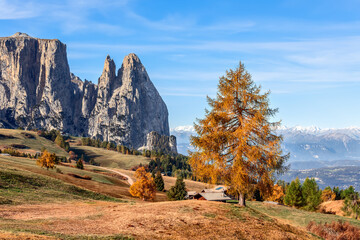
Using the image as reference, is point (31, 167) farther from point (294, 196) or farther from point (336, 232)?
point (294, 196)

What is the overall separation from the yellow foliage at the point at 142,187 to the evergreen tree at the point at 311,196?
4422 cm

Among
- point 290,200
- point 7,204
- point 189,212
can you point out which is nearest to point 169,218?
point 189,212

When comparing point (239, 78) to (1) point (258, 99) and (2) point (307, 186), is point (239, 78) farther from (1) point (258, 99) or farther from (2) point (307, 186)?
(2) point (307, 186)

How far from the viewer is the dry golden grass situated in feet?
62.3

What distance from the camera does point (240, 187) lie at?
27562 millimetres

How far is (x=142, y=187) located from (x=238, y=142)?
48401 millimetres

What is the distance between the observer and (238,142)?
2808cm

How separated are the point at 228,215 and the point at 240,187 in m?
4.23

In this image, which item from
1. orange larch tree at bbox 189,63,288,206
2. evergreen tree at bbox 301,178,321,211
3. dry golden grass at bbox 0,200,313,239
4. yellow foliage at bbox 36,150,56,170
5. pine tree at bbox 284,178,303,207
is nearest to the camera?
dry golden grass at bbox 0,200,313,239

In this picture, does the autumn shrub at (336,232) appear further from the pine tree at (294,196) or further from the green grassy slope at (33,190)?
the pine tree at (294,196)

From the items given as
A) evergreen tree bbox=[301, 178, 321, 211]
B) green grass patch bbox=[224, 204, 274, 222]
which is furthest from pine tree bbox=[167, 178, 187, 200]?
green grass patch bbox=[224, 204, 274, 222]

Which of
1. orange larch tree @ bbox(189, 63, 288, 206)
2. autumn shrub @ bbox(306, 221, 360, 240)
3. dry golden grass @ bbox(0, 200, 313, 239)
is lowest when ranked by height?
autumn shrub @ bbox(306, 221, 360, 240)

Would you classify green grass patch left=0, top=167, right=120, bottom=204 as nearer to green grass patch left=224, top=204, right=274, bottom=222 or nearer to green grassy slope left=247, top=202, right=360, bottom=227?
green grass patch left=224, top=204, right=274, bottom=222

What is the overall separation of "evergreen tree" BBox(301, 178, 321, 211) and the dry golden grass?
2424 inches
